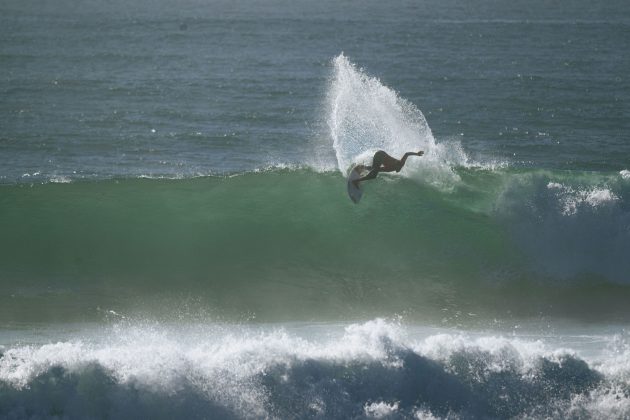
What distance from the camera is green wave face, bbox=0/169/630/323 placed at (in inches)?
579

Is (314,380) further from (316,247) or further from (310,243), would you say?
(310,243)

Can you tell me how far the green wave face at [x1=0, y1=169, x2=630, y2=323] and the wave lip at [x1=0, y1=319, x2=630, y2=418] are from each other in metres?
1.87

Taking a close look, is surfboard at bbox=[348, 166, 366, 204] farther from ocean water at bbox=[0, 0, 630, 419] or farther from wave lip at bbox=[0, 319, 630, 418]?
wave lip at bbox=[0, 319, 630, 418]

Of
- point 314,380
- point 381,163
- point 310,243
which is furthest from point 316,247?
point 314,380

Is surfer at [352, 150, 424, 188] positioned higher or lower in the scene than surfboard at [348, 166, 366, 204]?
higher

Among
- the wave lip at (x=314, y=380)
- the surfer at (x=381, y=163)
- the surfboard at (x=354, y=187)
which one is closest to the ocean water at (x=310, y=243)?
the wave lip at (x=314, y=380)

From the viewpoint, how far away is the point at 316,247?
54.4 feet

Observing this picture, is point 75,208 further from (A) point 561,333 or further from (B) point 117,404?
(A) point 561,333

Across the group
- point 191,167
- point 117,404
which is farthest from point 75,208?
point 117,404

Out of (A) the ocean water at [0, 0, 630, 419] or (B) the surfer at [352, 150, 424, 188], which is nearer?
(A) the ocean water at [0, 0, 630, 419]

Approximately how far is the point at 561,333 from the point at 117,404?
22.1 feet

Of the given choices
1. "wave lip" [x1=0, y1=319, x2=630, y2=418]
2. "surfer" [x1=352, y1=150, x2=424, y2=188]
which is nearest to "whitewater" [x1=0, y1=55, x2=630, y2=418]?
"wave lip" [x1=0, y1=319, x2=630, y2=418]

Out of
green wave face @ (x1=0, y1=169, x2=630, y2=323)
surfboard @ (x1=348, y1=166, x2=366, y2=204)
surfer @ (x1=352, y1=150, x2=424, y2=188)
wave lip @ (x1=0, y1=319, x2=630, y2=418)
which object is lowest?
wave lip @ (x1=0, y1=319, x2=630, y2=418)

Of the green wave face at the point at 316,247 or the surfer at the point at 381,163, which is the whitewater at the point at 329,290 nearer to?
the green wave face at the point at 316,247
